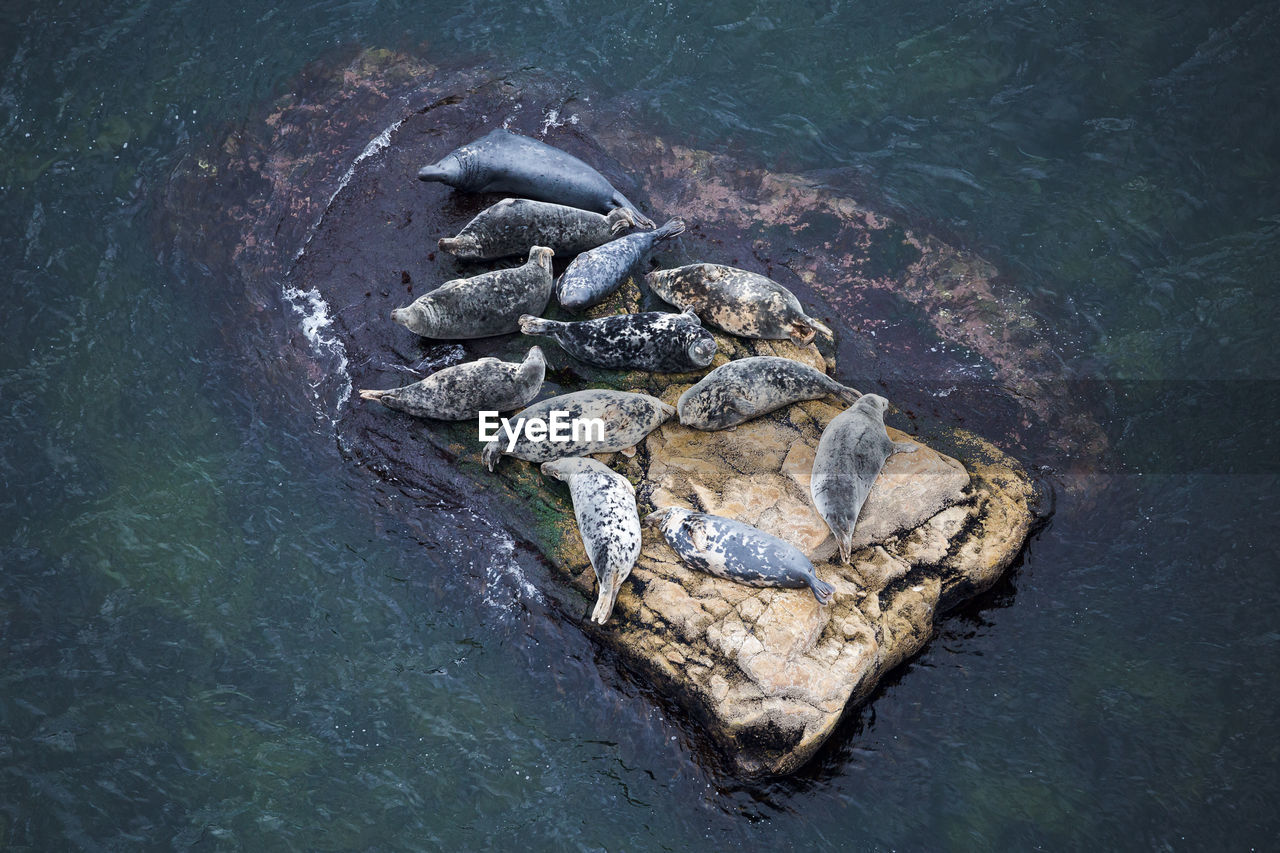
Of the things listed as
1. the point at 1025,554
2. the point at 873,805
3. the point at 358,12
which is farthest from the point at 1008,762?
the point at 358,12

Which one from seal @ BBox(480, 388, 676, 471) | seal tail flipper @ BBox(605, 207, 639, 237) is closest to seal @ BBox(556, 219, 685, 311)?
seal tail flipper @ BBox(605, 207, 639, 237)

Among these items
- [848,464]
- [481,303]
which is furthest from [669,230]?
[848,464]

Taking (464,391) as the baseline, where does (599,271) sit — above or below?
above

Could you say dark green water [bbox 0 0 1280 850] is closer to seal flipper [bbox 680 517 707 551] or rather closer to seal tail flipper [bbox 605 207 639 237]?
seal flipper [bbox 680 517 707 551]

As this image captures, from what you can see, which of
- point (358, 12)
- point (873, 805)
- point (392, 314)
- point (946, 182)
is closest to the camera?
point (873, 805)

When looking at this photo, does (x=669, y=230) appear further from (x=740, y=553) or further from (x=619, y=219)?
(x=740, y=553)

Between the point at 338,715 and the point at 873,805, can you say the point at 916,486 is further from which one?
the point at 338,715

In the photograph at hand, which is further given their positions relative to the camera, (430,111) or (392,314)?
(430,111)
